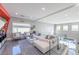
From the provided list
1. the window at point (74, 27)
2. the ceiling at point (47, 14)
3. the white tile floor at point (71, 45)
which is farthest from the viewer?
the ceiling at point (47, 14)

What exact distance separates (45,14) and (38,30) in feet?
2.40

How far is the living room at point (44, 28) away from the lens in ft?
7.90

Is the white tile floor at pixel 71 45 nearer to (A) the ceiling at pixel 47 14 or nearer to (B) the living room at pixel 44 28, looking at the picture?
(B) the living room at pixel 44 28

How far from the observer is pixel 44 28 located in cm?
261

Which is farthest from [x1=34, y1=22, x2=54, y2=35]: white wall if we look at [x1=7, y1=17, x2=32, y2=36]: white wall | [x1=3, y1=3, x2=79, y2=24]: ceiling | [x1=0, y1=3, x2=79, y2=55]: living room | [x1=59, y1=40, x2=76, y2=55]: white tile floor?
[x1=59, y1=40, x2=76, y2=55]: white tile floor

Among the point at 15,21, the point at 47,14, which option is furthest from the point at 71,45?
the point at 15,21

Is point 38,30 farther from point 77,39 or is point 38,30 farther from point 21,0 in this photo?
point 77,39

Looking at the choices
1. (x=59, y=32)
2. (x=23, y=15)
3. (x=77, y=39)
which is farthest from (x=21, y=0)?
(x=77, y=39)

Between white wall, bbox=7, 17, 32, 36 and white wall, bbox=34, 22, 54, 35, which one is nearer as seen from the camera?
white wall, bbox=7, 17, 32, 36

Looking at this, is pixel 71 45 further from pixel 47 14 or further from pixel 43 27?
pixel 47 14

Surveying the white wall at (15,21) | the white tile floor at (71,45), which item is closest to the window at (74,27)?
the white tile floor at (71,45)

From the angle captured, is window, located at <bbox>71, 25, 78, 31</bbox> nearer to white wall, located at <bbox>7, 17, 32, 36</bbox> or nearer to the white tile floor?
the white tile floor

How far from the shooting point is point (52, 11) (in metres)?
2.66

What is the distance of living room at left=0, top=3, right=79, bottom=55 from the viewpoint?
94.8 inches
